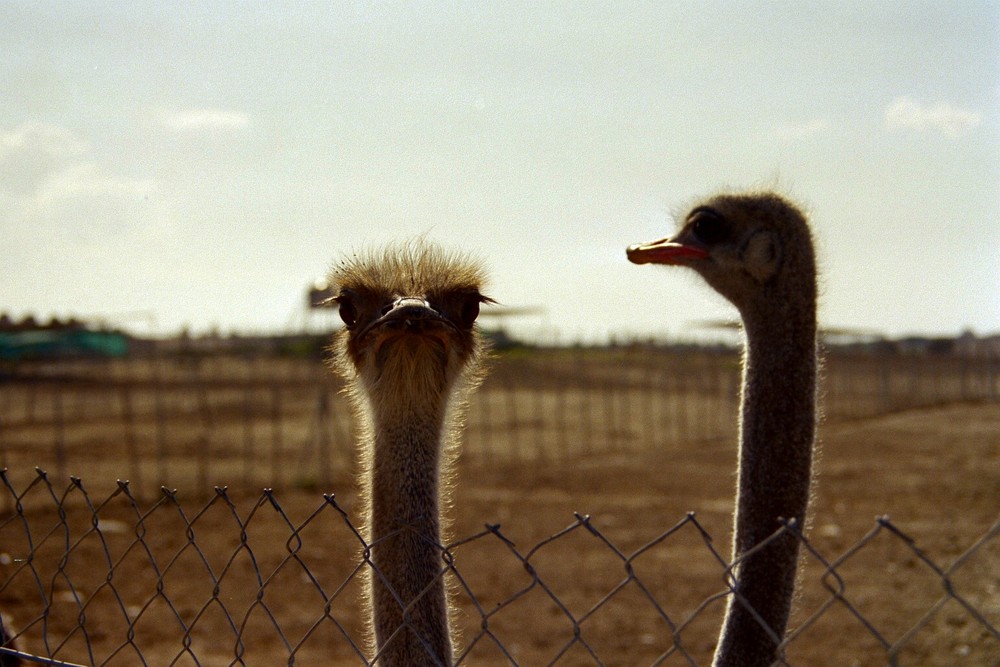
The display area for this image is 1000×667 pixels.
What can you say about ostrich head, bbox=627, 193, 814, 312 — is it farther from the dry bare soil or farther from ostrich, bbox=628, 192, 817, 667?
the dry bare soil

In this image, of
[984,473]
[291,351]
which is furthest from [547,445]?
[291,351]

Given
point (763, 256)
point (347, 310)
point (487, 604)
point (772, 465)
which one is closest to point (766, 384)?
point (772, 465)

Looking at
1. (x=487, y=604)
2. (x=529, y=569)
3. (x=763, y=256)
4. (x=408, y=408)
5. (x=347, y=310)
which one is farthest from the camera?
(x=487, y=604)

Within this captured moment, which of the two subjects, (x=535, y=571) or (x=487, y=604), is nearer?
(x=535, y=571)

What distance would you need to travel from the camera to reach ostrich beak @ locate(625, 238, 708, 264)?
2457 millimetres

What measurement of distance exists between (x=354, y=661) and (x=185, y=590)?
2065 millimetres

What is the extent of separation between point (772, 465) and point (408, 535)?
2.65 ft

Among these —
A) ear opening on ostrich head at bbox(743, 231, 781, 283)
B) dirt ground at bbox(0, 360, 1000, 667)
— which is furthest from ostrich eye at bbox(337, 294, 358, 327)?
ear opening on ostrich head at bbox(743, 231, 781, 283)

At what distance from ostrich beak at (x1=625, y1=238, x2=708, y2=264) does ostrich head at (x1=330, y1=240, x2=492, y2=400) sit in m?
0.43

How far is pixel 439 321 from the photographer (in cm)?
219

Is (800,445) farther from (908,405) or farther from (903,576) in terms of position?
(908,405)

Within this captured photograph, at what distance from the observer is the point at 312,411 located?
23797 millimetres

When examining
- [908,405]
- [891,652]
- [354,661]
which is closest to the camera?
[891,652]

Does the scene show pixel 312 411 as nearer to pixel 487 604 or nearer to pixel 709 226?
pixel 487 604
